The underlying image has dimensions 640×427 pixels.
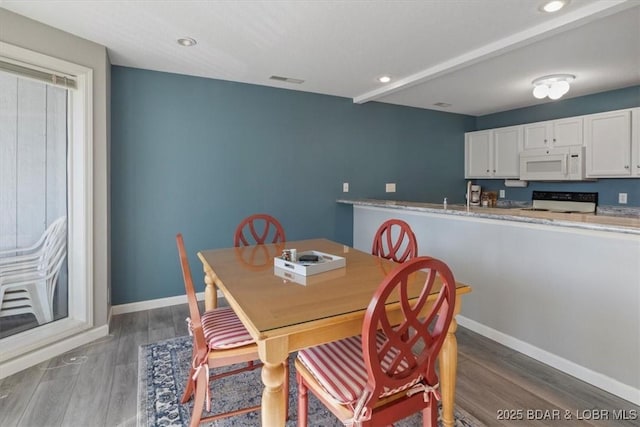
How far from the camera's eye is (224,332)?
167 cm

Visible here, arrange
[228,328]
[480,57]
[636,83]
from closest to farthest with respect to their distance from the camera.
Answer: [228,328] < [480,57] < [636,83]

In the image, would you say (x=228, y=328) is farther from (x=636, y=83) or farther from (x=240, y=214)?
(x=636, y=83)

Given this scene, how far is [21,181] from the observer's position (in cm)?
242

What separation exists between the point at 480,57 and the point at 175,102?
2762 mm

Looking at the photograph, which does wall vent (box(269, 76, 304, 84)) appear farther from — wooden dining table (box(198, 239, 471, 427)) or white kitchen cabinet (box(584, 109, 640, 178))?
white kitchen cabinet (box(584, 109, 640, 178))

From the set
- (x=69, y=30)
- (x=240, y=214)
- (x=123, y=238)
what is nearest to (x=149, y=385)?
(x=123, y=238)

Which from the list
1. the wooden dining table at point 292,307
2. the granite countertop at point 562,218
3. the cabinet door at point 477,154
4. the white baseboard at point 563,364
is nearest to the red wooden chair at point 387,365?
the wooden dining table at point 292,307

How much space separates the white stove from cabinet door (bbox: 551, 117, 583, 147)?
689mm

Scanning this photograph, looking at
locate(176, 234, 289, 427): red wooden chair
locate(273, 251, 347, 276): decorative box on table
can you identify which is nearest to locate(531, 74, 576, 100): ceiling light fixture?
locate(273, 251, 347, 276): decorative box on table

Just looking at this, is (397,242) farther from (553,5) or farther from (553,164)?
(553,164)

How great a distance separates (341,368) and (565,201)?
14.5 ft

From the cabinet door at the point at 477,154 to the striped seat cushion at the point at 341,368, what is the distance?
14.5ft

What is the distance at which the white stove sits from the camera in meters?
4.25

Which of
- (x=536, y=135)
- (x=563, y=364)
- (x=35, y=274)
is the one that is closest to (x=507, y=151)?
(x=536, y=135)
